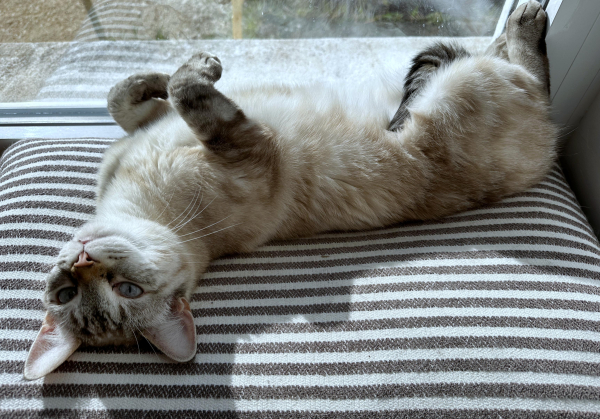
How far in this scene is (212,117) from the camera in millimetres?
1497

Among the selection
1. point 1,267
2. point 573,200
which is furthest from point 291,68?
point 1,267

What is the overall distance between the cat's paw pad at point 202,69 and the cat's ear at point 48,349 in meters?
0.91

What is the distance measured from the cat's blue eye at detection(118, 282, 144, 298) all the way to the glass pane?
1.37 meters

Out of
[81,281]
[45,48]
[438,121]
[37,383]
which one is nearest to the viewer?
[37,383]

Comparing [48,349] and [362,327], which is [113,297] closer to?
[48,349]

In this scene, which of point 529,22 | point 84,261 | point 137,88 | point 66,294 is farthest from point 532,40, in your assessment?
point 66,294

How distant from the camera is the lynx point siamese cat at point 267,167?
1.33 m

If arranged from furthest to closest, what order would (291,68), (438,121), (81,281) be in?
(291,68), (438,121), (81,281)

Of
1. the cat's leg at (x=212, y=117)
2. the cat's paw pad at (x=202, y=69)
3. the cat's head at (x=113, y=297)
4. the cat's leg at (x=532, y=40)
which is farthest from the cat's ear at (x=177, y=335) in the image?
the cat's leg at (x=532, y=40)

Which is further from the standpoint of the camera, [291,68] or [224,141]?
[291,68]

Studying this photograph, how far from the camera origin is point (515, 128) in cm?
167

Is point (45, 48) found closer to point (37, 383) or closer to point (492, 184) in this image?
point (37, 383)

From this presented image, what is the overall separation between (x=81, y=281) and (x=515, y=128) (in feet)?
5.37

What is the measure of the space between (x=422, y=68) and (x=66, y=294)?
5.20 ft
